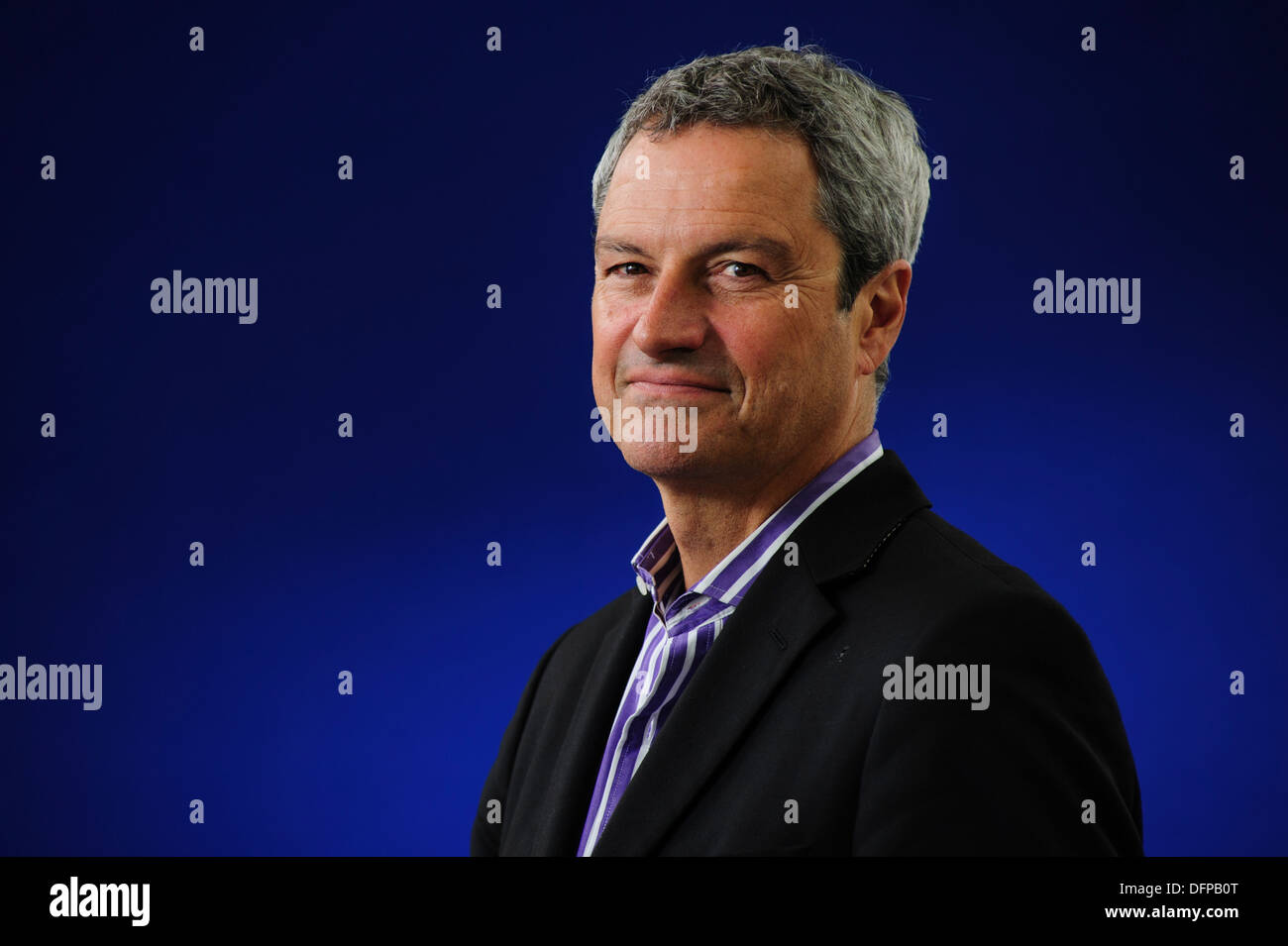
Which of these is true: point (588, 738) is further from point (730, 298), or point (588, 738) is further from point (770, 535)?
point (730, 298)

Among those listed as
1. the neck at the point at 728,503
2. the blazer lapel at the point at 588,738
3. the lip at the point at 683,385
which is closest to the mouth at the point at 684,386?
the lip at the point at 683,385

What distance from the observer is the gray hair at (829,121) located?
5.19 feet

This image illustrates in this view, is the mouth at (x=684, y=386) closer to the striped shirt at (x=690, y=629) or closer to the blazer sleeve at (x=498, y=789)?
the striped shirt at (x=690, y=629)

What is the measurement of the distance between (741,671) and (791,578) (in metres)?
0.14

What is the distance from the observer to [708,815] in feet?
4.53

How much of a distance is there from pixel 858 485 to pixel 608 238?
483 millimetres

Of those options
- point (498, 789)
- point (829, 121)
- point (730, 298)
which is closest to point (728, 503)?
point (730, 298)

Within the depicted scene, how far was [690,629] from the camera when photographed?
163 centimetres

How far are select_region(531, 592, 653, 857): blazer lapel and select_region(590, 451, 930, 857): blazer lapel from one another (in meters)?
0.23

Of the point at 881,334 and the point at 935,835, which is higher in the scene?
the point at 881,334

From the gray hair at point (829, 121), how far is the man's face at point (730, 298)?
0.08 feet
